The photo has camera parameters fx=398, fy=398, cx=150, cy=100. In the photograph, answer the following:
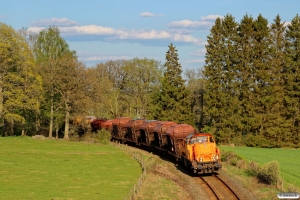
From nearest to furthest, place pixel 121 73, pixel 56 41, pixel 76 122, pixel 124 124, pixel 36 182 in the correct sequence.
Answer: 1. pixel 36 182
2. pixel 124 124
3. pixel 76 122
4. pixel 56 41
5. pixel 121 73

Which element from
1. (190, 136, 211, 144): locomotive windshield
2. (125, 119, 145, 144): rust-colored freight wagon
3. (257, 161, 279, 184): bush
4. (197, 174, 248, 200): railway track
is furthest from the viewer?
(125, 119, 145, 144): rust-colored freight wagon

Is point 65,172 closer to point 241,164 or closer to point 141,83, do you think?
point 241,164

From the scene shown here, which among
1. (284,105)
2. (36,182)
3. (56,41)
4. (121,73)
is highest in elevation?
(56,41)

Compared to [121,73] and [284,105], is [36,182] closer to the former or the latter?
[284,105]

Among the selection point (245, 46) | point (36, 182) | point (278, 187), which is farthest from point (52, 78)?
point (278, 187)

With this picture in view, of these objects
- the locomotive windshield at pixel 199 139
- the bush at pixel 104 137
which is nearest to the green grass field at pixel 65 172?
the bush at pixel 104 137

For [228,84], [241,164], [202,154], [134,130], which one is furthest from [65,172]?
[228,84]

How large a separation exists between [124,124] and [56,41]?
4068 cm

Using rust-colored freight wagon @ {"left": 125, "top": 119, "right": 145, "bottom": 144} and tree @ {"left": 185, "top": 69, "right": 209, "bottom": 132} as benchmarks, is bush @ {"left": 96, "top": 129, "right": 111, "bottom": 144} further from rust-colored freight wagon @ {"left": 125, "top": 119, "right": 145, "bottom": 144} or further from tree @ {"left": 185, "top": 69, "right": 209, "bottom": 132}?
tree @ {"left": 185, "top": 69, "right": 209, "bottom": 132}

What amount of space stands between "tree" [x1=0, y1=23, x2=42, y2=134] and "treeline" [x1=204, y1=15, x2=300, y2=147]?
29510 mm

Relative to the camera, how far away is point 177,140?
38.5 m

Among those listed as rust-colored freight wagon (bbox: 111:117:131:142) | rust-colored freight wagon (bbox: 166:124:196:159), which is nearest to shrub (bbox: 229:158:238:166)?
rust-colored freight wagon (bbox: 166:124:196:159)

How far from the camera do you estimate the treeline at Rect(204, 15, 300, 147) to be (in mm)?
65375

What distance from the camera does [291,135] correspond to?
215ft
